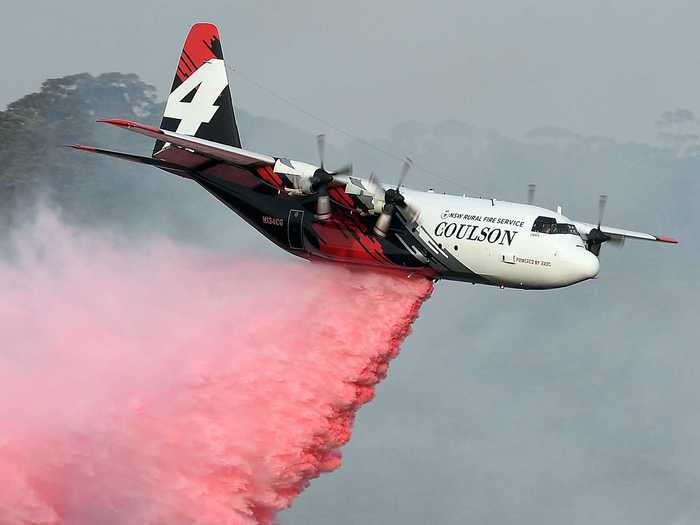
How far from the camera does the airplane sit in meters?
28.9

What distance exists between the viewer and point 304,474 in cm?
2906

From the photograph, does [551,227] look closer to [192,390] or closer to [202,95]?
[192,390]

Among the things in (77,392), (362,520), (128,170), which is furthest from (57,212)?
(77,392)

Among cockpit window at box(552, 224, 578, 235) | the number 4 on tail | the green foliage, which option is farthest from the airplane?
the green foliage

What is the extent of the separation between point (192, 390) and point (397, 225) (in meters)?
5.81

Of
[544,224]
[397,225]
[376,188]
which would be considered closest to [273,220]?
[376,188]

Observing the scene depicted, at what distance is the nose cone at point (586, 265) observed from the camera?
28.3 metres

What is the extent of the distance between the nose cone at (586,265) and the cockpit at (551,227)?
703 mm

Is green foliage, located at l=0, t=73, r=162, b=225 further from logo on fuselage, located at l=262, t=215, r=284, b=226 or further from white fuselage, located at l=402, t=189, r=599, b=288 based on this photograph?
white fuselage, located at l=402, t=189, r=599, b=288

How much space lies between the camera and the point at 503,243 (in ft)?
95.4

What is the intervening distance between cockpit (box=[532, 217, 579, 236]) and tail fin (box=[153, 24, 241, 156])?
9503mm

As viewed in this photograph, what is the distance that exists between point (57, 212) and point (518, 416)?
33092 millimetres

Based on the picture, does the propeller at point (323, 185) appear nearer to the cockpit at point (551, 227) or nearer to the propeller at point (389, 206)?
the propeller at point (389, 206)

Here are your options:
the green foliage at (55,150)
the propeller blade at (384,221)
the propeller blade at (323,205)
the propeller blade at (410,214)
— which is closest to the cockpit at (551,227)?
the propeller blade at (410,214)
